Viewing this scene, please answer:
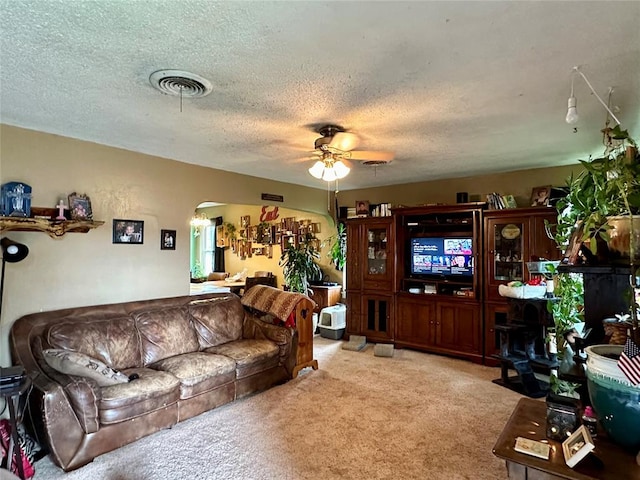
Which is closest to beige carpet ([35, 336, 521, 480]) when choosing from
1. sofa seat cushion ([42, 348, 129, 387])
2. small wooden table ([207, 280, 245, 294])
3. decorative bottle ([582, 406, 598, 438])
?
sofa seat cushion ([42, 348, 129, 387])

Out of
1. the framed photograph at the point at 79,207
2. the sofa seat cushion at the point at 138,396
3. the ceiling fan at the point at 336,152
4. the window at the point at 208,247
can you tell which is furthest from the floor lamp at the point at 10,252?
the window at the point at 208,247

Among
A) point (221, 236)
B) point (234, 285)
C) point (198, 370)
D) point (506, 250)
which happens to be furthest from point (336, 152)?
point (221, 236)

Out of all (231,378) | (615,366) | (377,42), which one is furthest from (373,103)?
(231,378)

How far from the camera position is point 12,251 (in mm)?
2875

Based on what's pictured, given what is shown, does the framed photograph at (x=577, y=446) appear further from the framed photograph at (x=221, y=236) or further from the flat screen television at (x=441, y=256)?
the framed photograph at (x=221, y=236)

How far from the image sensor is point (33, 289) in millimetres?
3086

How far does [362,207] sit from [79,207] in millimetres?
3911

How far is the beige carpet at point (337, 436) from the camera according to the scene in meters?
2.38

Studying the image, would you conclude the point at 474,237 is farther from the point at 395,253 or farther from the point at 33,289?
the point at 33,289

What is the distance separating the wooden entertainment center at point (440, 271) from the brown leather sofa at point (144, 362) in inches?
74.7

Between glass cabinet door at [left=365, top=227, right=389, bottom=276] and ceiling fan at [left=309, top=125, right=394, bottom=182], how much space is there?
253 cm

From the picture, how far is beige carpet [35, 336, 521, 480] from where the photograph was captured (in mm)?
2385

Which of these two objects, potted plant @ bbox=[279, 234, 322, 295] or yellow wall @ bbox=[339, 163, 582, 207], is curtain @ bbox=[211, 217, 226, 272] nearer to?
potted plant @ bbox=[279, 234, 322, 295]

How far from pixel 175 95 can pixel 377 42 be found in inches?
52.9
